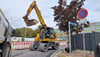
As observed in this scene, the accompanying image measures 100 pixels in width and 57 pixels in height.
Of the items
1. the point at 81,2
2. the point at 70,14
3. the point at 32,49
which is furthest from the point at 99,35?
the point at 32,49

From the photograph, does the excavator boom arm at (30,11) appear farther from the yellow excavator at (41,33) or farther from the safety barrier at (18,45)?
the safety barrier at (18,45)

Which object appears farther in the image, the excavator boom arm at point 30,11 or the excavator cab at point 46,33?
the excavator cab at point 46,33

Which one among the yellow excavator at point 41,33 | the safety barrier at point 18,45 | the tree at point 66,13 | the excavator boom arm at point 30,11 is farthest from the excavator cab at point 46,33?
the safety barrier at point 18,45

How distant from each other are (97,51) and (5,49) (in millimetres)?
5505

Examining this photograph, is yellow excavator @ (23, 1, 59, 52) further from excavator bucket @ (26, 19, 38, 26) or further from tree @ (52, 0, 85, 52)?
tree @ (52, 0, 85, 52)

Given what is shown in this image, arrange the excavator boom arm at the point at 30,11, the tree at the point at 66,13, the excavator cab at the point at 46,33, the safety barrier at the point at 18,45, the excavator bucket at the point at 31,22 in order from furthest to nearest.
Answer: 1. the safety barrier at the point at 18,45
2. the excavator cab at the point at 46,33
3. the excavator boom arm at the point at 30,11
4. the excavator bucket at the point at 31,22
5. the tree at the point at 66,13

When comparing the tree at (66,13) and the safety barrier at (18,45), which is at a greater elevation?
the tree at (66,13)

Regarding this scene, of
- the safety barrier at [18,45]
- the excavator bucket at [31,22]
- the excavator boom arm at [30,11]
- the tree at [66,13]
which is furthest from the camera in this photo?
the safety barrier at [18,45]

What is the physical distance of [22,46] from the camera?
14.8 m

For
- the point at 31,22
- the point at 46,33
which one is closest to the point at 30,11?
the point at 31,22

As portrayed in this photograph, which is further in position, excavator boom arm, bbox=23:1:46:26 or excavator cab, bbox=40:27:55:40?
excavator cab, bbox=40:27:55:40

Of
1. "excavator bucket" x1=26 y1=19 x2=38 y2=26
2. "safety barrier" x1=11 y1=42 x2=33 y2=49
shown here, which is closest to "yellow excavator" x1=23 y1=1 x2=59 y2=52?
"excavator bucket" x1=26 y1=19 x2=38 y2=26

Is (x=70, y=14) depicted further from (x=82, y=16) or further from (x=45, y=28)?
(x=45, y=28)

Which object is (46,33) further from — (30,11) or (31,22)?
(30,11)
